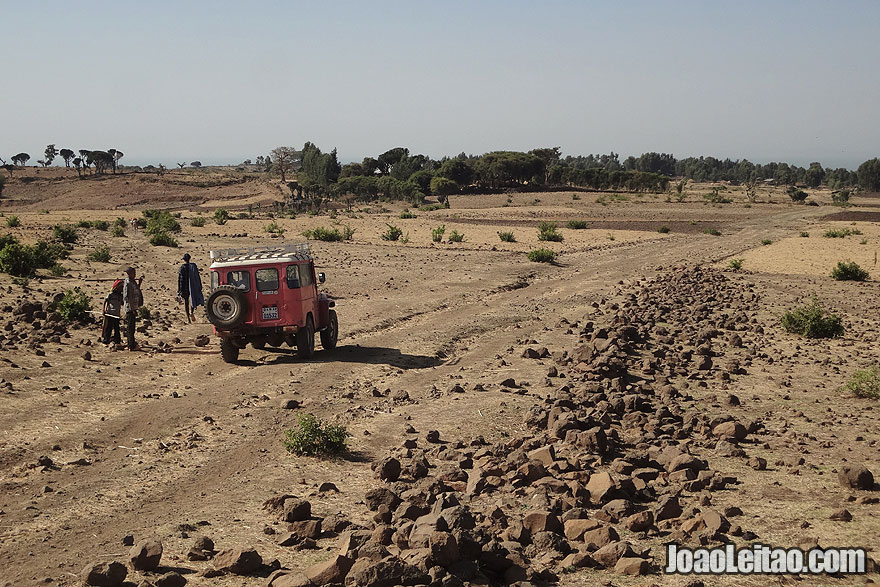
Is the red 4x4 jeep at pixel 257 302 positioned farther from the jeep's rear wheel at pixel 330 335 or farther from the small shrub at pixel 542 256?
the small shrub at pixel 542 256

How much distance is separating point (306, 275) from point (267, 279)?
1.01 metres

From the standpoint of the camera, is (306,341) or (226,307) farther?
(306,341)

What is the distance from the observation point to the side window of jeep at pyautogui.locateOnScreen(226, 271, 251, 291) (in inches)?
679

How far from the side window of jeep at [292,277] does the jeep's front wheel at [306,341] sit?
89 cm

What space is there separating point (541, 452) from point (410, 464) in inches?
64.1

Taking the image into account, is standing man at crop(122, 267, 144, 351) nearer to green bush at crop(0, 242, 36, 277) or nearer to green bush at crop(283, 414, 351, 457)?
green bush at crop(283, 414, 351, 457)

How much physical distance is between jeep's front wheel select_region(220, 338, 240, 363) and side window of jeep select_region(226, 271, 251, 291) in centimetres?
117

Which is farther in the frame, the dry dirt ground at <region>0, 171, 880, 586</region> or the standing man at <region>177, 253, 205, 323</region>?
the standing man at <region>177, 253, 205, 323</region>

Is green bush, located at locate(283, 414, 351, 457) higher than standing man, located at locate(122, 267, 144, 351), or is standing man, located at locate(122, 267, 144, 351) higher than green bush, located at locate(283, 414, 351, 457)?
standing man, located at locate(122, 267, 144, 351)

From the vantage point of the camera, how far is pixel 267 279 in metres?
17.3

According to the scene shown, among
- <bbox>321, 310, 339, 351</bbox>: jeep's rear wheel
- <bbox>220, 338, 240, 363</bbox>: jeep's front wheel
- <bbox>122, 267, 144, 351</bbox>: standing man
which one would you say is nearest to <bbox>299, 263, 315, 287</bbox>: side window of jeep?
<bbox>321, 310, 339, 351</bbox>: jeep's rear wheel

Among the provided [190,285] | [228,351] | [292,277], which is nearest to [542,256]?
[190,285]

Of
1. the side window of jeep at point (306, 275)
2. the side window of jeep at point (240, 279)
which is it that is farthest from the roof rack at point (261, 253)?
the side window of jeep at point (240, 279)

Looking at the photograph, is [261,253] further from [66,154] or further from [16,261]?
[66,154]
